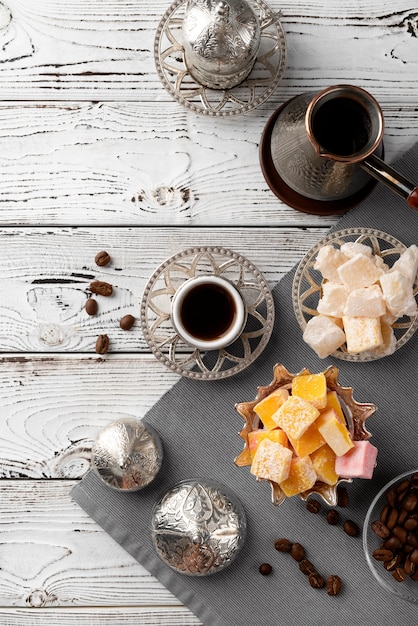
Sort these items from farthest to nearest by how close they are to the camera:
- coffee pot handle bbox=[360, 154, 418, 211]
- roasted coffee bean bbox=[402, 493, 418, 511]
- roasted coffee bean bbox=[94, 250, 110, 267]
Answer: roasted coffee bean bbox=[94, 250, 110, 267], roasted coffee bean bbox=[402, 493, 418, 511], coffee pot handle bbox=[360, 154, 418, 211]

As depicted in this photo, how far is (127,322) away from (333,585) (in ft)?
1.90

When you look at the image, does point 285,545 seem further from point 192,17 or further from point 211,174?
point 192,17

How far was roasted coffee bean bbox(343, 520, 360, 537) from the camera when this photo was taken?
127cm

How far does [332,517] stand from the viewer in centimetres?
127

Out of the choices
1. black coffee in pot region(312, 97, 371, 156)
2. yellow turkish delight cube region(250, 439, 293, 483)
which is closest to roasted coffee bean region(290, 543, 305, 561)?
yellow turkish delight cube region(250, 439, 293, 483)

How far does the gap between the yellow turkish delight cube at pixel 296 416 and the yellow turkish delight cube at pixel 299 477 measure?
0.04m

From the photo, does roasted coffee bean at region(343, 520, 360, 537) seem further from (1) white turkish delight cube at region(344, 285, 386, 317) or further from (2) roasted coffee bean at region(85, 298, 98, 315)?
(2) roasted coffee bean at region(85, 298, 98, 315)

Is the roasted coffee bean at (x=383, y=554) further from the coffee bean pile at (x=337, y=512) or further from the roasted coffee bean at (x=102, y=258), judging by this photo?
the roasted coffee bean at (x=102, y=258)

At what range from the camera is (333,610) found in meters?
1.29

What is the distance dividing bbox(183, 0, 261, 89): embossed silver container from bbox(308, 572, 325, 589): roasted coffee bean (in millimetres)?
865

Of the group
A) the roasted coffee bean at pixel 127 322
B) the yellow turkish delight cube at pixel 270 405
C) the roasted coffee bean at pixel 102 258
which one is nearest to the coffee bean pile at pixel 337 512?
the yellow turkish delight cube at pixel 270 405

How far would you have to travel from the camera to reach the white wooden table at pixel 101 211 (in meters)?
1.32

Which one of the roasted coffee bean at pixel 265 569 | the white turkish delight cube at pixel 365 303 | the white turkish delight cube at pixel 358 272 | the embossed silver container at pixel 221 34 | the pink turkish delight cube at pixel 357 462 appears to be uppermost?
the embossed silver container at pixel 221 34

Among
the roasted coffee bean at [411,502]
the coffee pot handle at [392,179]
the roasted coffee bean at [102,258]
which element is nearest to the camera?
the coffee pot handle at [392,179]
